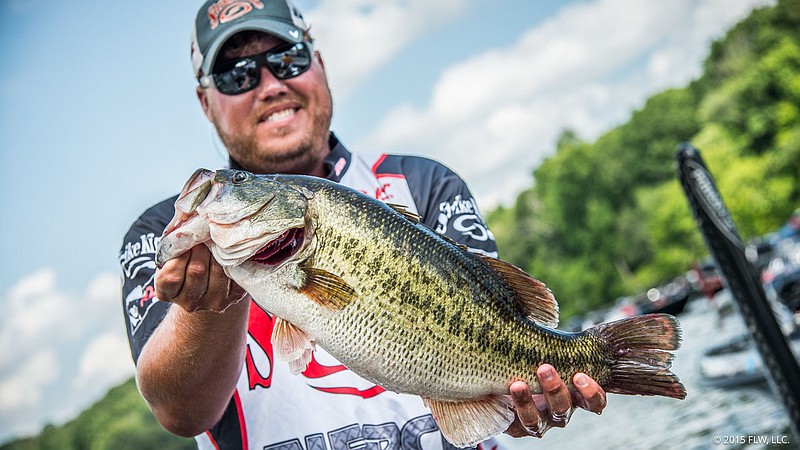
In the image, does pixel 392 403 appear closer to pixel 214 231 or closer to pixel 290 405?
pixel 290 405

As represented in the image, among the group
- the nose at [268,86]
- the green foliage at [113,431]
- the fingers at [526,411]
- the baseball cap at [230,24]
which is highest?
the green foliage at [113,431]

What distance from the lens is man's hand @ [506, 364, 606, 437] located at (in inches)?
99.3

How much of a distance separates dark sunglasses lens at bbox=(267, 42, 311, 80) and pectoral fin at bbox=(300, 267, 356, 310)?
144 cm

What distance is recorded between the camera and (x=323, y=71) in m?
3.73

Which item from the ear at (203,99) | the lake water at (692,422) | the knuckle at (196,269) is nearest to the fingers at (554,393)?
the knuckle at (196,269)

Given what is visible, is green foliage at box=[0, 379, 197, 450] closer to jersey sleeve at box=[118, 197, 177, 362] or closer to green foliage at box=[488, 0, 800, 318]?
green foliage at box=[488, 0, 800, 318]

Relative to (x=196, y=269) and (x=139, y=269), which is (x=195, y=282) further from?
(x=139, y=269)

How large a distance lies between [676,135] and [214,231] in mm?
85379

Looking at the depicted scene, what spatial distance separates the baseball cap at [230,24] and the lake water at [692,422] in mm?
8248

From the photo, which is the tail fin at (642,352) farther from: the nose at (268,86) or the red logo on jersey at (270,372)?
the nose at (268,86)

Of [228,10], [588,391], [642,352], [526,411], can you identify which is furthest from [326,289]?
[228,10]

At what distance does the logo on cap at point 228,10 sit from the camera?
3408 millimetres

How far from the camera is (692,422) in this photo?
16.9 meters

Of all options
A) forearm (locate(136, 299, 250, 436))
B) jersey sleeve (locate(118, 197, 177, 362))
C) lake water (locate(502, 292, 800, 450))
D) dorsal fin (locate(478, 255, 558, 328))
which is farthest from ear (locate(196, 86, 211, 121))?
lake water (locate(502, 292, 800, 450))
